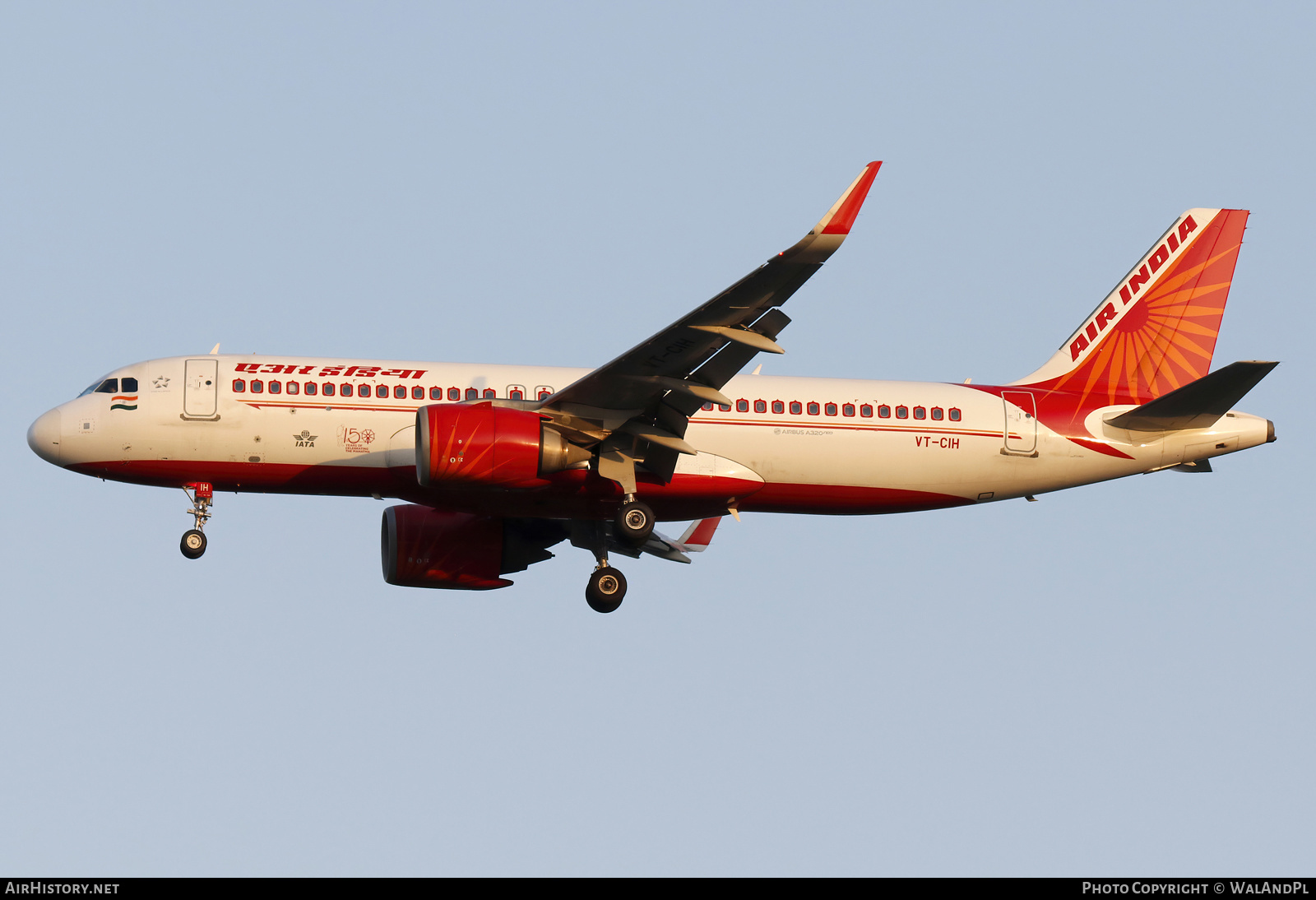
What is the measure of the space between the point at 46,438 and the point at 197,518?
371 cm

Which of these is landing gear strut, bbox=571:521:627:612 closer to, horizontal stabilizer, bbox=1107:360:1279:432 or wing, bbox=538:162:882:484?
wing, bbox=538:162:882:484

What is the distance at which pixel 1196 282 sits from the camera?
42.8 m

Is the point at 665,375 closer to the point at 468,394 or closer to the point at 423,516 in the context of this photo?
the point at 468,394

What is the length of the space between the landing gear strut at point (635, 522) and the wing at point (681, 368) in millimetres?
419

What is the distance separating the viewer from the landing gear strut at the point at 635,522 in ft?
120

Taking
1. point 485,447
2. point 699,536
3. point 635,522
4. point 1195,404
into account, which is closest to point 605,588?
point 635,522

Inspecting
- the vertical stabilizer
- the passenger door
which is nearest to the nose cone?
the passenger door

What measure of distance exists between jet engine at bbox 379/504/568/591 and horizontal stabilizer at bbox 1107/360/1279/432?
48.2ft

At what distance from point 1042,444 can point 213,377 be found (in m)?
18.7

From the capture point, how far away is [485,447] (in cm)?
3497

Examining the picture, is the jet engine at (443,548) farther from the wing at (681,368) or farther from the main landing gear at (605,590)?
the wing at (681,368)

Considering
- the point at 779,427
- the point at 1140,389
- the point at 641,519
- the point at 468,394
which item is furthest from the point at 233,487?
the point at 1140,389

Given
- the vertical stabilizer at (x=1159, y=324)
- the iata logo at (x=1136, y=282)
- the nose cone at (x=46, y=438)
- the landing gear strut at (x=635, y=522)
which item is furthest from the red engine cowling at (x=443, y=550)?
the iata logo at (x=1136, y=282)

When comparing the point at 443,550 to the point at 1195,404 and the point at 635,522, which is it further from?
the point at 1195,404
